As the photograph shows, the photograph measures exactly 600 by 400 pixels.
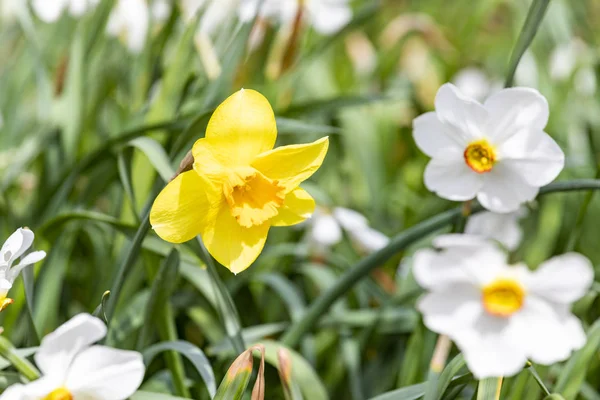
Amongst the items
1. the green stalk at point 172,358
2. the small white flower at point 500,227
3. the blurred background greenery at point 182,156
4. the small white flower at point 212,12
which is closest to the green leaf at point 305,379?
the blurred background greenery at point 182,156

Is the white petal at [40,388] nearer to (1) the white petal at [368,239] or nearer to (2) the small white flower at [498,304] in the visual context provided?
(2) the small white flower at [498,304]

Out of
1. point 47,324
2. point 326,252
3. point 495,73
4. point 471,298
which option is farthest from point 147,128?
point 495,73

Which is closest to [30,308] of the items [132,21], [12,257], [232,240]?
[12,257]

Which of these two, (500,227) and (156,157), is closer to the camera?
(156,157)

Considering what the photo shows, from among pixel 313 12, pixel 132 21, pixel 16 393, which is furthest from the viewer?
pixel 313 12

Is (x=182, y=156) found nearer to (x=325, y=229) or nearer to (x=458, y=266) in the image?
(x=325, y=229)

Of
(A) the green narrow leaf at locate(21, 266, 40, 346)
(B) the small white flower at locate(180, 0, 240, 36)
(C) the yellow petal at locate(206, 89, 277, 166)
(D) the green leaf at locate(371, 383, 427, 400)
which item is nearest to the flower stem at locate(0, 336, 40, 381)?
(A) the green narrow leaf at locate(21, 266, 40, 346)
